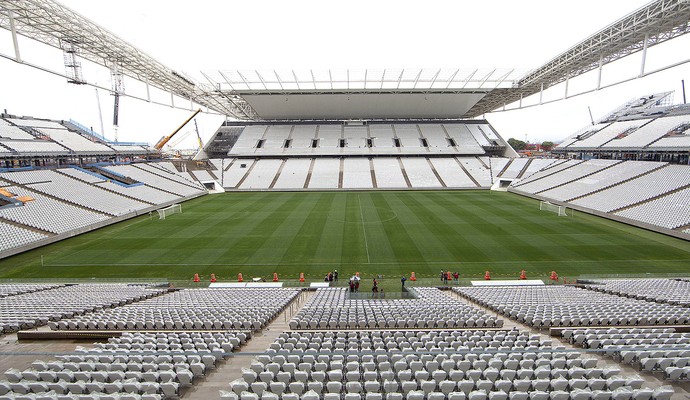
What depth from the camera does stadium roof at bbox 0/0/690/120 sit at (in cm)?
2238

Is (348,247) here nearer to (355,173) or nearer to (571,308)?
(571,308)

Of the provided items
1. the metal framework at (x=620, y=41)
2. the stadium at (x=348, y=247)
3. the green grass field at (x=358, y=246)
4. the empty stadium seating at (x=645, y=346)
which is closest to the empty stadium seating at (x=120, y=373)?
the stadium at (x=348, y=247)

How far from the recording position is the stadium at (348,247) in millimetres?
5780

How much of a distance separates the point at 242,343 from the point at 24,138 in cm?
5017

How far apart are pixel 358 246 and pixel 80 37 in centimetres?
2459

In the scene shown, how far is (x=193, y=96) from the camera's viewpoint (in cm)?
4638

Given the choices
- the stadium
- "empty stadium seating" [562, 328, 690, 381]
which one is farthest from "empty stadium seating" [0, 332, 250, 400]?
"empty stadium seating" [562, 328, 690, 381]

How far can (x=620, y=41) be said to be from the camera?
1098 inches

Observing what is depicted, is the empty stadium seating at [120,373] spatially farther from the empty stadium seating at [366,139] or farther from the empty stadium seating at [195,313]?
the empty stadium seating at [366,139]

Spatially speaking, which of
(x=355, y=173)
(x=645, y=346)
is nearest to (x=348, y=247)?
(x=645, y=346)

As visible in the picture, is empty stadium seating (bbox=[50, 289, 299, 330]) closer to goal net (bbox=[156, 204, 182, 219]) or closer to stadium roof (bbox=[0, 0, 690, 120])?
stadium roof (bbox=[0, 0, 690, 120])

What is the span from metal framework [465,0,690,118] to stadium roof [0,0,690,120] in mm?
59

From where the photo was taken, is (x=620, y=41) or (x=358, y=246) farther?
(x=620, y=41)

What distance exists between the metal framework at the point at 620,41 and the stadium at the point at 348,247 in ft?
0.64
